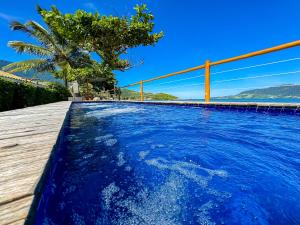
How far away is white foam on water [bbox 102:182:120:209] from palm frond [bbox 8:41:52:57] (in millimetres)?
16188

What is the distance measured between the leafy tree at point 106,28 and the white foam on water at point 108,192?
440 inches

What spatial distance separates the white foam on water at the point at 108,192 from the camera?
1.10 meters

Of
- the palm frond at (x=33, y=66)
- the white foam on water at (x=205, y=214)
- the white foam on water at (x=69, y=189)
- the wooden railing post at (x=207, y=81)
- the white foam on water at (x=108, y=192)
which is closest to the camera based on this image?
the white foam on water at (x=205, y=214)

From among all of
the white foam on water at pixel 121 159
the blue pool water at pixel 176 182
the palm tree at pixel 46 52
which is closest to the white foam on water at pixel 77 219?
the blue pool water at pixel 176 182

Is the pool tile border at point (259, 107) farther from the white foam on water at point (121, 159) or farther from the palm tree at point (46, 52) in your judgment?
the palm tree at point (46, 52)

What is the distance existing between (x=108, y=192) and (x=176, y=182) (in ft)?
1.48

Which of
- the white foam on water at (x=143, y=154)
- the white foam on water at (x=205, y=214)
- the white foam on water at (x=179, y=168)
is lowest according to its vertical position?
the white foam on water at (x=205, y=214)

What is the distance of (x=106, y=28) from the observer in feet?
36.2

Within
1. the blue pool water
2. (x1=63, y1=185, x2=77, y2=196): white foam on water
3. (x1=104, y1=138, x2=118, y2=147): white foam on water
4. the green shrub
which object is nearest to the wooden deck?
the blue pool water

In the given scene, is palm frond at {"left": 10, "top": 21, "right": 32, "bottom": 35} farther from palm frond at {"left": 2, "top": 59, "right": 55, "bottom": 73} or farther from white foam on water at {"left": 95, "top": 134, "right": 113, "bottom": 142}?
white foam on water at {"left": 95, "top": 134, "right": 113, "bottom": 142}

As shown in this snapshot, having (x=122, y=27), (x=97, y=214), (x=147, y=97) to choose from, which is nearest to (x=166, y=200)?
(x=97, y=214)

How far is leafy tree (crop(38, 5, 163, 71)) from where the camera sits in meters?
10.9

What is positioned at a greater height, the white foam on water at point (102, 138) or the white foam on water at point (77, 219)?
the white foam on water at point (102, 138)

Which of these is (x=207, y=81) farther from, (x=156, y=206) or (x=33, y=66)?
(x=33, y=66)
